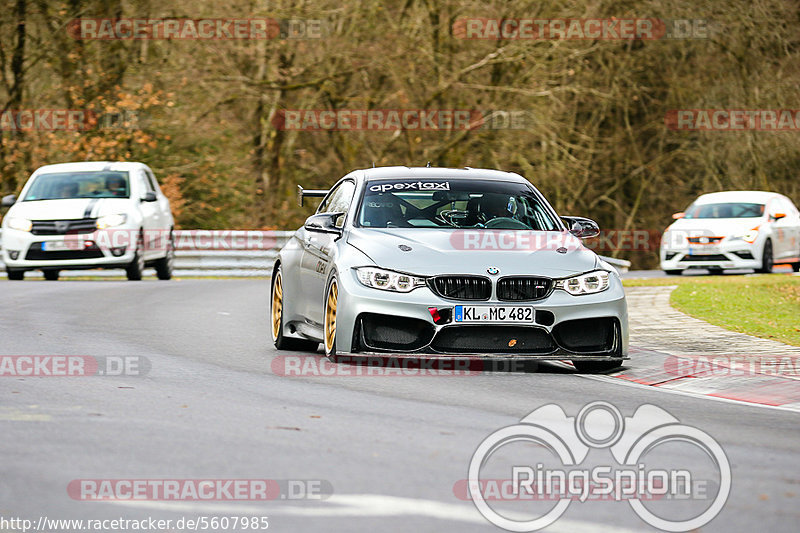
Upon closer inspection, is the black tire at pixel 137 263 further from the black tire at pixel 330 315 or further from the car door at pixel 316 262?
the black tire at pixel 330 315

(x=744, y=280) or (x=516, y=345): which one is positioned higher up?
(x=516, y=345)

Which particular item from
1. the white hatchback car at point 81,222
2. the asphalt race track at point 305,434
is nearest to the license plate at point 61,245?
the white hatchback car at point 81,222

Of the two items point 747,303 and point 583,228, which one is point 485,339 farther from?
point 747,303

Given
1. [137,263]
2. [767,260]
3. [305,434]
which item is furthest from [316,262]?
[767,260]

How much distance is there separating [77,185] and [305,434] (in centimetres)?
1677

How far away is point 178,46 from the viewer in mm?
36750

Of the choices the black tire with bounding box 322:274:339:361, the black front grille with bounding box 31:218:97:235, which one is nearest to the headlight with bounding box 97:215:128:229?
the black front grille with bounding box 31:218:97:235

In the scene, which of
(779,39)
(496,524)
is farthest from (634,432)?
(779,39)

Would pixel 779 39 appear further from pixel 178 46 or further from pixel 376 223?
pixel 376 223

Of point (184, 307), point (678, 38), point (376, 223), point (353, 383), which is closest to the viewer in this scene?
point (353, 383)

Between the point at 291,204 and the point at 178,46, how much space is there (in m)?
6.42

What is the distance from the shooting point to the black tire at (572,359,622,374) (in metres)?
11.5

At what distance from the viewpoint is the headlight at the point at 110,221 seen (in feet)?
74.0

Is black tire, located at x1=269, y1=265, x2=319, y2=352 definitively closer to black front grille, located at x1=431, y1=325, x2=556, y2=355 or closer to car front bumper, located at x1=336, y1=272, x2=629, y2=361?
car front bumper, located at x1=336, y1=272, x2=629, y2=361
